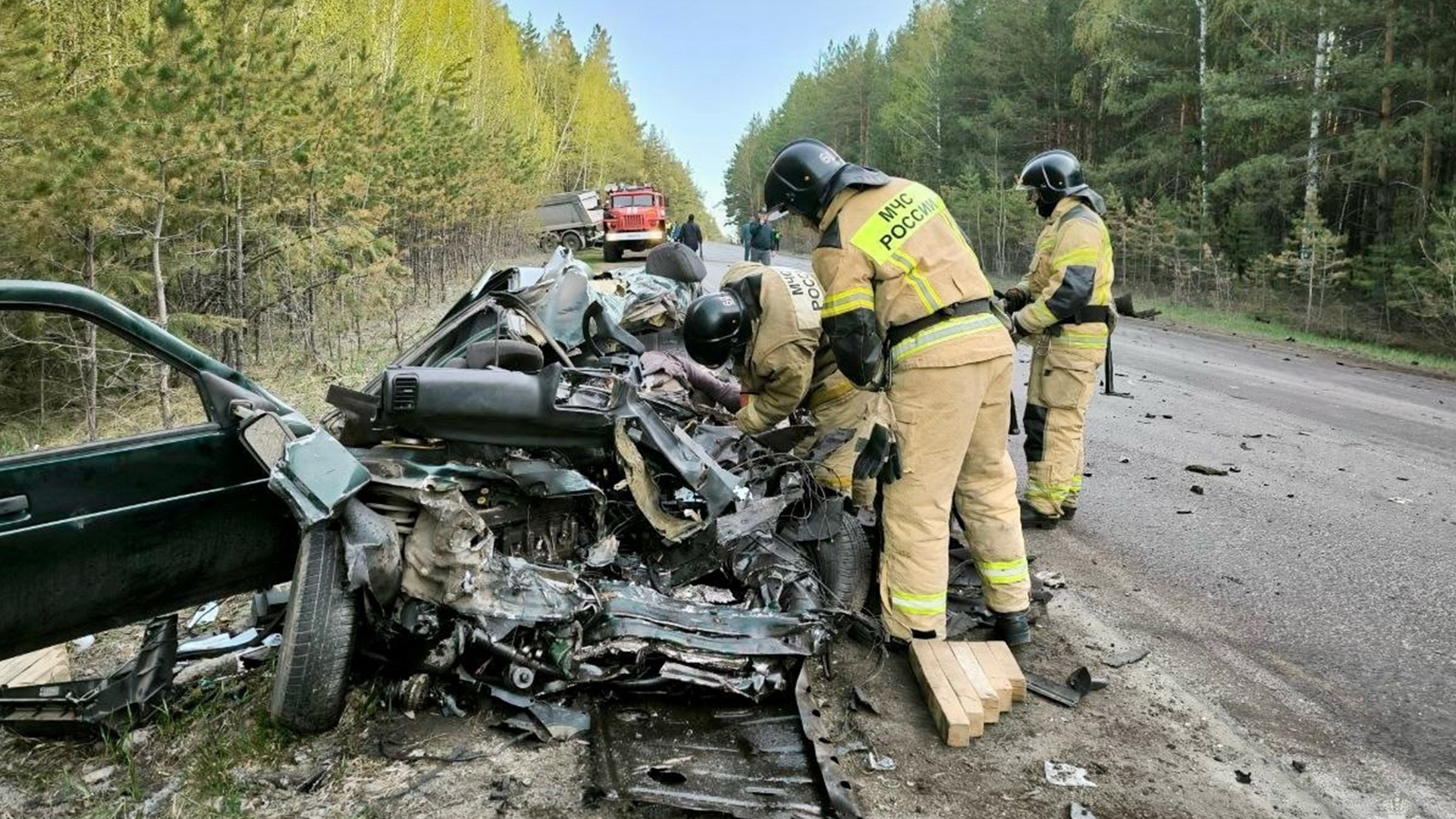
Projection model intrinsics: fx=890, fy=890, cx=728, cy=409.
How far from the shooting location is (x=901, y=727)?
312 cm

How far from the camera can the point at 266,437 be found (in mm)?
2941

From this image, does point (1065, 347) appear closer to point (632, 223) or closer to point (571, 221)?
point (632, 223)

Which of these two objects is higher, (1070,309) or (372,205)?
(372,205)

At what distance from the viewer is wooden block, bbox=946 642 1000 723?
10.2ft

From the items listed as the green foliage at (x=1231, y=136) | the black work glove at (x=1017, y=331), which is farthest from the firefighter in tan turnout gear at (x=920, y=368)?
the green foliage at (x=1231, y=136)

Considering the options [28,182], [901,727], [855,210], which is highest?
[28,182]

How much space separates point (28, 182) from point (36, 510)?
476 cm

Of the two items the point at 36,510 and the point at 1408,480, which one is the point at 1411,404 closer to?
the point at 1408,480

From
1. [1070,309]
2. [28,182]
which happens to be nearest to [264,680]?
[1070,309]

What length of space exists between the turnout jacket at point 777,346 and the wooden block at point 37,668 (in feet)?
9.99

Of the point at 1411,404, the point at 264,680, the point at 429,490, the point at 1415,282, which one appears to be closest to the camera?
the point at 429,490

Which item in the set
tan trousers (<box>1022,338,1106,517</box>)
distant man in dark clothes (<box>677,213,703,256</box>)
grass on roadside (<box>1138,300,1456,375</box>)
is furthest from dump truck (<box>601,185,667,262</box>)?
tan trousers (<box>1022,338,1106,517</box>)

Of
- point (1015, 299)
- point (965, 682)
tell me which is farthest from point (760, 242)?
point (965, 682)

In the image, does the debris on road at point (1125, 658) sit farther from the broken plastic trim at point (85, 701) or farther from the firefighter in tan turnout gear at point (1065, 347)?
the broken plastic trim at point (85, 701)
